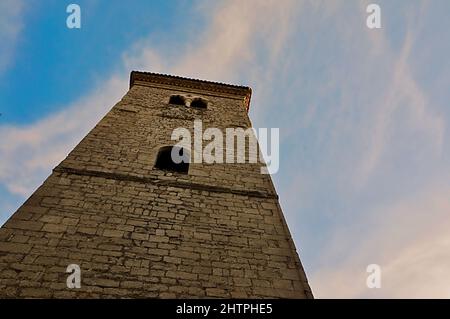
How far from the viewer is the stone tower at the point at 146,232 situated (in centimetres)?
421

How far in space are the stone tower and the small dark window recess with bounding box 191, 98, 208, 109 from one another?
432 cm

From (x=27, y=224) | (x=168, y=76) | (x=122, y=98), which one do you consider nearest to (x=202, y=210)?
(x=27, y=224)

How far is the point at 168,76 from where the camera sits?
1373 centimetres

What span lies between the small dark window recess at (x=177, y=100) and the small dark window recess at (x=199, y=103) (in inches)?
13.1

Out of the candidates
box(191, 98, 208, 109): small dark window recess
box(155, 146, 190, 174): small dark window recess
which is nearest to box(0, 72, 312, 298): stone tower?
box(155, 146, 190, 174): small dark window recess

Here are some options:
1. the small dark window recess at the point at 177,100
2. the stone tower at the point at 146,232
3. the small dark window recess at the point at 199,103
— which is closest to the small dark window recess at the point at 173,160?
the stone tower at the point at 146,232

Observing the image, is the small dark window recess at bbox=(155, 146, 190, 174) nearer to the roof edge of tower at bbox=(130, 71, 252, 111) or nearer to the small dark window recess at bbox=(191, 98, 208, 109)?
the small dark window recess at bbox=(191, 98, 208, 109)

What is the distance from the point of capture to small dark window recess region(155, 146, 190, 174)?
7.42 m

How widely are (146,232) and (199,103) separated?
7.87 meters

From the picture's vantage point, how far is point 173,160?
7.80m

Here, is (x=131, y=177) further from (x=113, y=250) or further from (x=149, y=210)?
(x=113, y=250)

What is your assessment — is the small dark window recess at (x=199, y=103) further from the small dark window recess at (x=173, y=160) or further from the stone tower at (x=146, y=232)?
the stone tower at (x=146, y=232)

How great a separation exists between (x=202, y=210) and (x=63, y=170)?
2515mm

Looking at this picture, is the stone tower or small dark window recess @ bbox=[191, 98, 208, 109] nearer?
the stone tower
